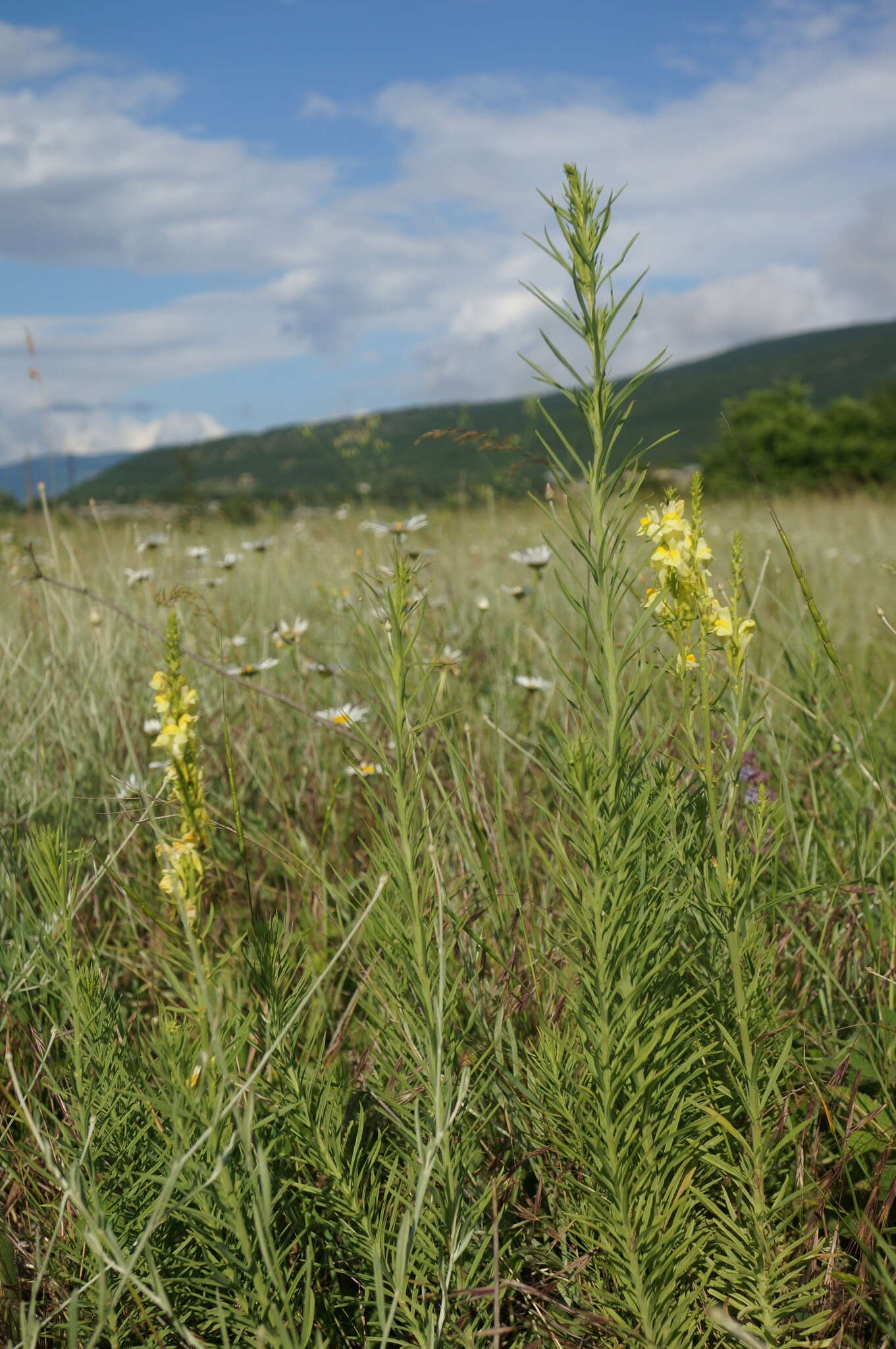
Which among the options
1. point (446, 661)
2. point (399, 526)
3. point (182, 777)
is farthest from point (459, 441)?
point (399, 526)

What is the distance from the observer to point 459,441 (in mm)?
1650

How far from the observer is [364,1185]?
1.17 metres

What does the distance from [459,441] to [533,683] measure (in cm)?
90

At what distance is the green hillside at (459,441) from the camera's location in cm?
349

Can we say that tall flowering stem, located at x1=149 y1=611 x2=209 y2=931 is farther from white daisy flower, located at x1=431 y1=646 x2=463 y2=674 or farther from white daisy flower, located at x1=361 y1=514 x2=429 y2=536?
white daisy flower, located at x1=361 y1=514 x2=429 y2=536

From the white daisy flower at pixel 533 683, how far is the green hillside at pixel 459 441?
0.61 metres

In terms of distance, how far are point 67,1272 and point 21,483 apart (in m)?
3.21

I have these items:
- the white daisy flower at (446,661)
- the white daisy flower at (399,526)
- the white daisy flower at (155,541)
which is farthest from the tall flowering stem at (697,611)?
the white daisy flower at (155,541)

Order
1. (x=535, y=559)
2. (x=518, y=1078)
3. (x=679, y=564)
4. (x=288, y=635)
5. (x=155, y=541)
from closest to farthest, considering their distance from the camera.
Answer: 1. (x=679, y=564)
2. (x=518, y=1078)
3. (x=288, y=635)
4. (x=535, y=559)
5. (x=155, y=541)

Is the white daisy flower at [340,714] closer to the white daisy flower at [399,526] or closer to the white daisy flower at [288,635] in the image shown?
the white daisy flower at [288,635]

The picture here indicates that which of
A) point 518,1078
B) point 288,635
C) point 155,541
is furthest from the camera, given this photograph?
point 155,541

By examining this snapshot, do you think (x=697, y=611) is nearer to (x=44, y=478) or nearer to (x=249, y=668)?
(x=249, y=668)

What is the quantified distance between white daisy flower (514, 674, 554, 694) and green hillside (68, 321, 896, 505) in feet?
1.99

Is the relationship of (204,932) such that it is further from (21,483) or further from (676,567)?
(21,483)
